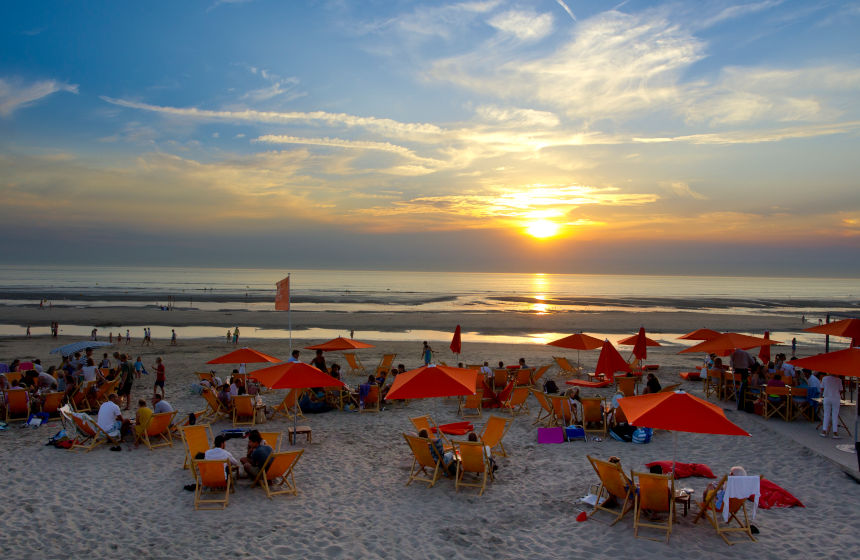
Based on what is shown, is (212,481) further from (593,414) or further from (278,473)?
(593,414)

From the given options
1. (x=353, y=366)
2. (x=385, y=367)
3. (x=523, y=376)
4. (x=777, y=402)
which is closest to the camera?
(x=777, y=402)

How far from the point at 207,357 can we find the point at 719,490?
1951cm

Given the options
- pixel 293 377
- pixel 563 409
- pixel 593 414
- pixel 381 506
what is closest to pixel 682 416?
pixel 381 506

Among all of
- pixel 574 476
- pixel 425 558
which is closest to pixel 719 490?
pixel 574 476

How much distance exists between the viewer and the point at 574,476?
8133mm

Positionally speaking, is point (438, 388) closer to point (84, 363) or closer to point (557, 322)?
point (84, 363)

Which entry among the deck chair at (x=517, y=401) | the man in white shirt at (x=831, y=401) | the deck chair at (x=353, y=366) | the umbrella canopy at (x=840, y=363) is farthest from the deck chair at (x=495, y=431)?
the deck chair at (x=353, y=366)

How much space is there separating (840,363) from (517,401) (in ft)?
19.9

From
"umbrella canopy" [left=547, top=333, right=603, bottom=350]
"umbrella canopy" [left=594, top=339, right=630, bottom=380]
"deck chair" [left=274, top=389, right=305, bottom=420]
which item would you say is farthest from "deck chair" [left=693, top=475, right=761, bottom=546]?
"umbrella canopy" [left=547, top=333, right=603, bottom=350]

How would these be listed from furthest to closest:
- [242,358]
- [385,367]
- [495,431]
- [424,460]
Answer: [385,367] → [242,358] → [495,431] → [424,460]

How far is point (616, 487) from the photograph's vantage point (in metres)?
6.59

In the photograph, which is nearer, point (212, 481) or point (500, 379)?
point (212, 481)

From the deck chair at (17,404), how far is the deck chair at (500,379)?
35.9 ft

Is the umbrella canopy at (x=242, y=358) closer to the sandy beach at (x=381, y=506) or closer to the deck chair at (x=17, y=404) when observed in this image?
the sandy beach at (x=381, y=506)
